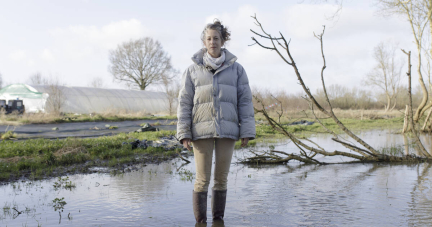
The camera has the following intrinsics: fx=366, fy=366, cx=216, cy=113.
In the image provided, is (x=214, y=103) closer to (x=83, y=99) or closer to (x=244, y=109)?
(x=244, y=109)

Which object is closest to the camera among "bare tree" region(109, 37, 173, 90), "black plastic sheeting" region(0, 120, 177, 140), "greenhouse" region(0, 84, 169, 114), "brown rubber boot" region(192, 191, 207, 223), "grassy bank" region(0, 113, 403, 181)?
"brown rubber boot" region(192, 191, 207, 223)

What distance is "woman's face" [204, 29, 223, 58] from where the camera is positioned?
3.45 metres

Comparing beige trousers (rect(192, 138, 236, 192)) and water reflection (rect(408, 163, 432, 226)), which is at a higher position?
beige trousers (rect(192, 138, 236, 192))

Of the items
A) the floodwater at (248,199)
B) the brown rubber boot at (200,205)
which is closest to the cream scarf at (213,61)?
the brown rubber boot at (200,205)

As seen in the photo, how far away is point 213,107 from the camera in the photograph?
3.39m

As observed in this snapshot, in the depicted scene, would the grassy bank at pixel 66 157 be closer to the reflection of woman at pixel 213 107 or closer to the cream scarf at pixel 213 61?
the reflection of woman at pixel 213 107

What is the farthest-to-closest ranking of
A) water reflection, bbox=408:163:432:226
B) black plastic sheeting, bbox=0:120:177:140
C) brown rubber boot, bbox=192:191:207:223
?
black plastic sheeting, bbox=0:120:177:140 → water reflection, bbox=408:163:432:226 → brown rubber boot, bbox=192:191:207:223

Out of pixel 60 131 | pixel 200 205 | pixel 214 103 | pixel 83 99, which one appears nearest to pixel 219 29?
pixel 214 103

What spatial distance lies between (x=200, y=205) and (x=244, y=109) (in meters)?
1.04

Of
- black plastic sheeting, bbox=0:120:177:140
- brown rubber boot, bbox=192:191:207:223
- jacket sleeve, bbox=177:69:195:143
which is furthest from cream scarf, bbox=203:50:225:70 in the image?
black plastic sheeting, bbox=0:120:177:140

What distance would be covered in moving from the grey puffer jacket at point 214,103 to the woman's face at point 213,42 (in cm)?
11

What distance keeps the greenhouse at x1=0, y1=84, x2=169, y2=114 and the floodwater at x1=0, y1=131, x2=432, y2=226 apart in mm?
22035

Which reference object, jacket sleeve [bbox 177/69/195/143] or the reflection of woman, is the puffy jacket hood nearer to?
the reflection of woman

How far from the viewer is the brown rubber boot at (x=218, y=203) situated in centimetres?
366
